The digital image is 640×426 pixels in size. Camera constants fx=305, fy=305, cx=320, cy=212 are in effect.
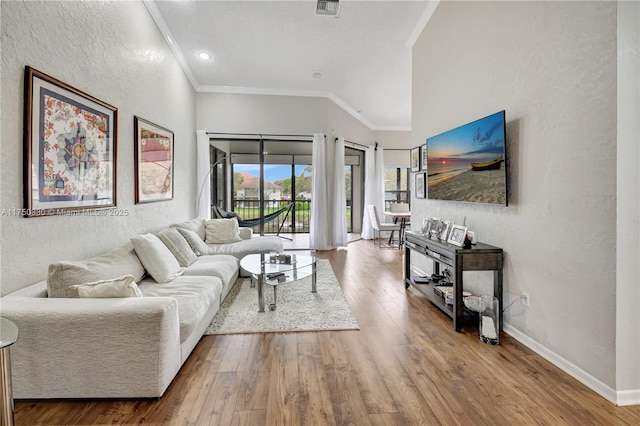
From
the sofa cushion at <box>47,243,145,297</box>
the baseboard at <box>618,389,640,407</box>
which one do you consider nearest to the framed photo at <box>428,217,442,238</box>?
the baseboard at <box>618,389,640,407</box>

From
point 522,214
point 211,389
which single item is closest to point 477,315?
point 522,214

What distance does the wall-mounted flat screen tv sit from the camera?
7.97ft

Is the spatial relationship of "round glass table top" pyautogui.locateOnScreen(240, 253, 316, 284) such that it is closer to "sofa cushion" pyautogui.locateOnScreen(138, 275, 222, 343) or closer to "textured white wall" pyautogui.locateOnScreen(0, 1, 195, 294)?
"sofa cushion" pyautogui.locateOnScreen(138, 275, 222, 343)

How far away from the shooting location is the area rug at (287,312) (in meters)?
2.63

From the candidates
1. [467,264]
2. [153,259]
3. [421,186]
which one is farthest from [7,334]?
[421,186]

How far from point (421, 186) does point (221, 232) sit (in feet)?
9.70

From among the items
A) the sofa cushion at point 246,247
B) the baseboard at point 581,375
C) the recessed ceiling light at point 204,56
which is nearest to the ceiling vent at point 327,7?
the recessed ceiling light at point 204,56

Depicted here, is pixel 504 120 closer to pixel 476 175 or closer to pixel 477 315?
pixel 476 175

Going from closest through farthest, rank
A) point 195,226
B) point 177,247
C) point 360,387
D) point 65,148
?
1. point 360,387
2. point 65,148
3. point 177,247
4. point 195,226

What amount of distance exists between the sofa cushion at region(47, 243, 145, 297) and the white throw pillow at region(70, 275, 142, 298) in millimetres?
57

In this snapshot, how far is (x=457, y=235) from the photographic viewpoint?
2.72m

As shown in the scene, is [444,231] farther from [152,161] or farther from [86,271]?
[152,161]

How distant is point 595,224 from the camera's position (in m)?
1.75

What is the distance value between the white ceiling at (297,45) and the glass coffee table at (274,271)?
2.93m
